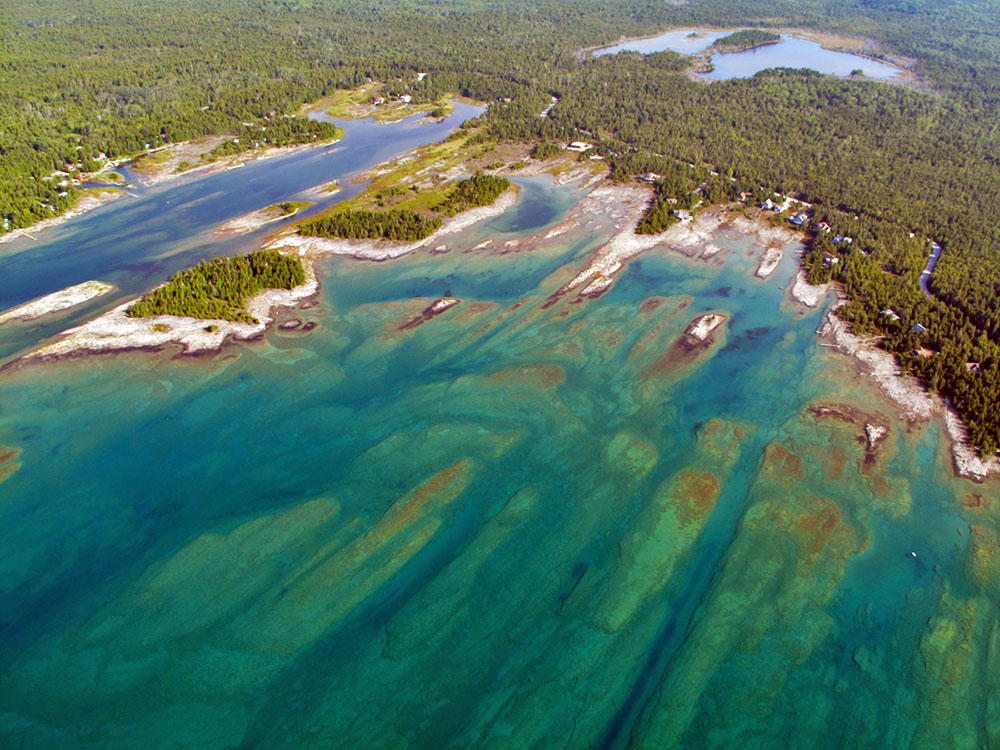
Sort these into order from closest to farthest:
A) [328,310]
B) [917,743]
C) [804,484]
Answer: [917,743] → [804,484] → [328,310]

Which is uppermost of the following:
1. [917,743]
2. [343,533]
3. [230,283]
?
[230,283]

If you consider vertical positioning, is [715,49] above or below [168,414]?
above

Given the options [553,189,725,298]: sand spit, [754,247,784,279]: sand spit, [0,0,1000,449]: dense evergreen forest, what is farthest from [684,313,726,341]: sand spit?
[0,0,1000,449]: dense evergreen forest

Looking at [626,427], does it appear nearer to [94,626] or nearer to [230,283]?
[94,626]

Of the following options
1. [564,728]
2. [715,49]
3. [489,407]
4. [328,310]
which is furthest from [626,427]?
[715,49]

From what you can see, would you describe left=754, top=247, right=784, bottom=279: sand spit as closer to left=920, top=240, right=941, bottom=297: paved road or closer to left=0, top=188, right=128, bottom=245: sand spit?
left=920, top=240, right=941, bottom=297: paved road

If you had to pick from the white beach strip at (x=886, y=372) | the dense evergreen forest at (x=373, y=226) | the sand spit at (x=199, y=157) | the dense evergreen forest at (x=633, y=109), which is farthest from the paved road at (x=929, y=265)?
the sand spit at (x=199, y=157)

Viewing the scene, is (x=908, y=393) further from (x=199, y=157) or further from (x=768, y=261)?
(x=199, y=157)
